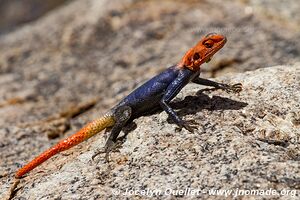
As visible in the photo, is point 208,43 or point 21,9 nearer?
point 208,43

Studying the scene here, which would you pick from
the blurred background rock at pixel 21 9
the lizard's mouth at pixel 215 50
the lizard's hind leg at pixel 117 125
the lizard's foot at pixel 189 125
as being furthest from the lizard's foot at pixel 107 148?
the blurred background rock at pixel 21 9

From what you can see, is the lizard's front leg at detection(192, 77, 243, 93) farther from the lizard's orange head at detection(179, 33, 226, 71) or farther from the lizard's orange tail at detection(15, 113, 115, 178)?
the lizard's orange tail at detection(15, 113, 115, 178)

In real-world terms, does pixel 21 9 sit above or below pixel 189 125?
above

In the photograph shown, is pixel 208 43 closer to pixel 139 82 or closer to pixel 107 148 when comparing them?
pixel 107 148

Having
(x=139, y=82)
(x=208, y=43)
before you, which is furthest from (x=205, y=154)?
(x=139, y=82)

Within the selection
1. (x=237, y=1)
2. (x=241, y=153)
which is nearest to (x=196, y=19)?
(x=237, y=1)

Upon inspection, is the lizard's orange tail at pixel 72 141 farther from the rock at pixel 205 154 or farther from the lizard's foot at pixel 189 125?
the lizard's foot at pixel 189 125

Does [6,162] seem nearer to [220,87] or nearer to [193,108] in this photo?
[193,108]
